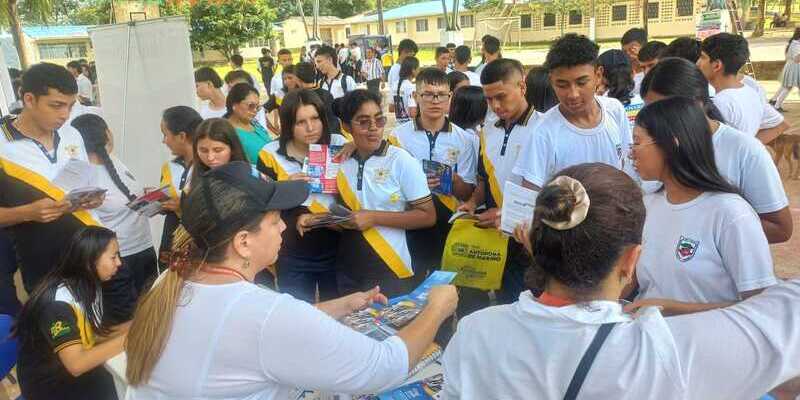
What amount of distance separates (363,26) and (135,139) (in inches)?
1904

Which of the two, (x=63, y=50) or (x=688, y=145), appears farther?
(x=63, y=50)

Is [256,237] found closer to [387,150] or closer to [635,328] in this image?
[635,328]

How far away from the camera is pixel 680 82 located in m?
2.39

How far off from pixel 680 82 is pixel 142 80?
4.65 metres

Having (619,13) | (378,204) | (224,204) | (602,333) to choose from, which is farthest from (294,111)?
(619,13)

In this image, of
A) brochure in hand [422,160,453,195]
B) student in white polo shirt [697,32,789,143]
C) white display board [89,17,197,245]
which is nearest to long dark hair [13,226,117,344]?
brochure in hand [422,160,453,195]

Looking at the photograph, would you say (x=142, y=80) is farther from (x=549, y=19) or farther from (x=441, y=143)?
(x=549, y=19)

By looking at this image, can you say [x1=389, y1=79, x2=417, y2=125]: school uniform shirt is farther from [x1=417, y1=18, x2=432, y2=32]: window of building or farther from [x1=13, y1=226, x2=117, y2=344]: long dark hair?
[x1=417, y1=18, x2=432, y2=32]: window of building

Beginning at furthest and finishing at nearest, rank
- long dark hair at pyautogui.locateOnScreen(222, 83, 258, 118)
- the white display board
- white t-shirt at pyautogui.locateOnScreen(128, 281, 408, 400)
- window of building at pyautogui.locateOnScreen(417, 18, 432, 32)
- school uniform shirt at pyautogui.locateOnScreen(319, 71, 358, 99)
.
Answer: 1. window of building at pyautogui.locateOnScreen(417, 18, 432, 32)
2. school uniform shirt at pyautogui.locateOnScreen(319, 71, 358, 99)
3. the white display board
4. long dark hair at pyautogui.locateOnScreen(222, 83, 258, 118)
5. white t-shirt at pyautogui.locateOnScreen(128, 281, 408, 400)

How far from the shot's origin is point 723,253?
5.64ft

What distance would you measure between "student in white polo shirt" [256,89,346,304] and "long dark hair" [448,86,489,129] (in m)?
1.40

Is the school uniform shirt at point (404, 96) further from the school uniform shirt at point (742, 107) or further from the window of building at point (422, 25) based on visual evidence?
the window of building at point (422, 25)

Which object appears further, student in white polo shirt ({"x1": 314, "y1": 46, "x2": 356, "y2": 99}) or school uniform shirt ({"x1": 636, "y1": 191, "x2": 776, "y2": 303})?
student in white polo shirt ({"x1": 314, "y1": 46, "x2": 356, "y2": 99})

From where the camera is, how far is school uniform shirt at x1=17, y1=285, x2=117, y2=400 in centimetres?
221
